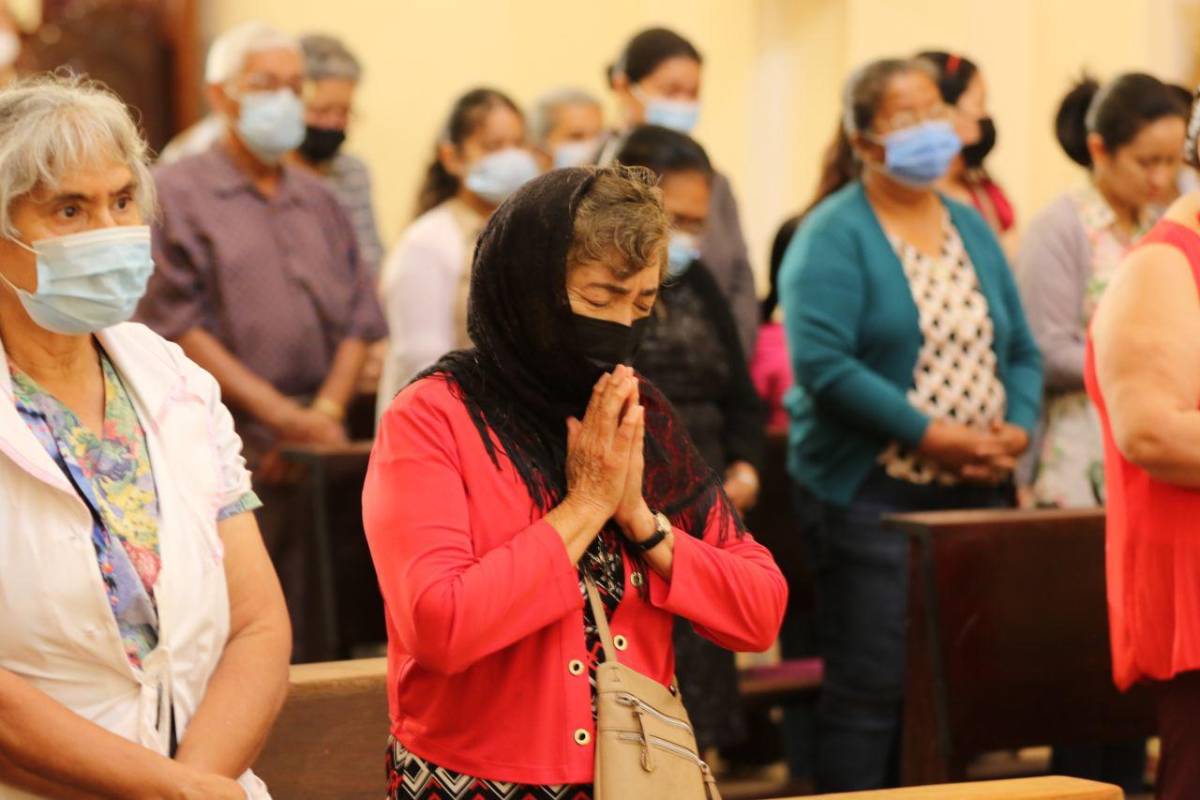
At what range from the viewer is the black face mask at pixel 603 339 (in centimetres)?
214

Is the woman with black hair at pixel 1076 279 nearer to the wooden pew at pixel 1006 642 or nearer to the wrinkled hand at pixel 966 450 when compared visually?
the wrinkled hand at pixel 966 450

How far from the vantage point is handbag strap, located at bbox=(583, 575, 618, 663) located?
6.93 feet

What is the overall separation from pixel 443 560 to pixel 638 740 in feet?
1.01

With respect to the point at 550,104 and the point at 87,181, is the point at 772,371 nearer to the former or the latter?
the point at 550,104

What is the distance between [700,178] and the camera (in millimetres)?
3719

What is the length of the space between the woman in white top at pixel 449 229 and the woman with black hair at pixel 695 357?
2.12 feet

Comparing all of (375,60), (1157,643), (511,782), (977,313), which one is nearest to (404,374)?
(977,313)

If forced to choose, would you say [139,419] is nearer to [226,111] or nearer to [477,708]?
[477,708]

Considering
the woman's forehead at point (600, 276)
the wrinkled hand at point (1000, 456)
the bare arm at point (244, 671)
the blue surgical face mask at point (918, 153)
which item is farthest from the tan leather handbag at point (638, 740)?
the blue surgical face mask at point (918, 153)

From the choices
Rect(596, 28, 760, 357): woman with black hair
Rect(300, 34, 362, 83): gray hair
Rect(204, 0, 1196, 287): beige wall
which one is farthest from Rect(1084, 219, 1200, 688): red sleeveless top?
Rect(204, 0, 1196, 287): beige wall

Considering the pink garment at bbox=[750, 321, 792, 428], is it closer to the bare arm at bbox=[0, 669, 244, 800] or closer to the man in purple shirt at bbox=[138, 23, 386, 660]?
the man in purple shirt at bbox=[138, 23, 386, 660]

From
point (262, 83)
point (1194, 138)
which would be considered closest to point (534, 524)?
point (1194, 138)

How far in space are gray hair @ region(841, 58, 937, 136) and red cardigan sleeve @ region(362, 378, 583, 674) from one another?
2300 millimetres

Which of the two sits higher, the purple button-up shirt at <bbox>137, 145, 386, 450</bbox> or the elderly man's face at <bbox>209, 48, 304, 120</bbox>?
the elderly man's face at <bbox>209, 48, 304, 120</bbox>
